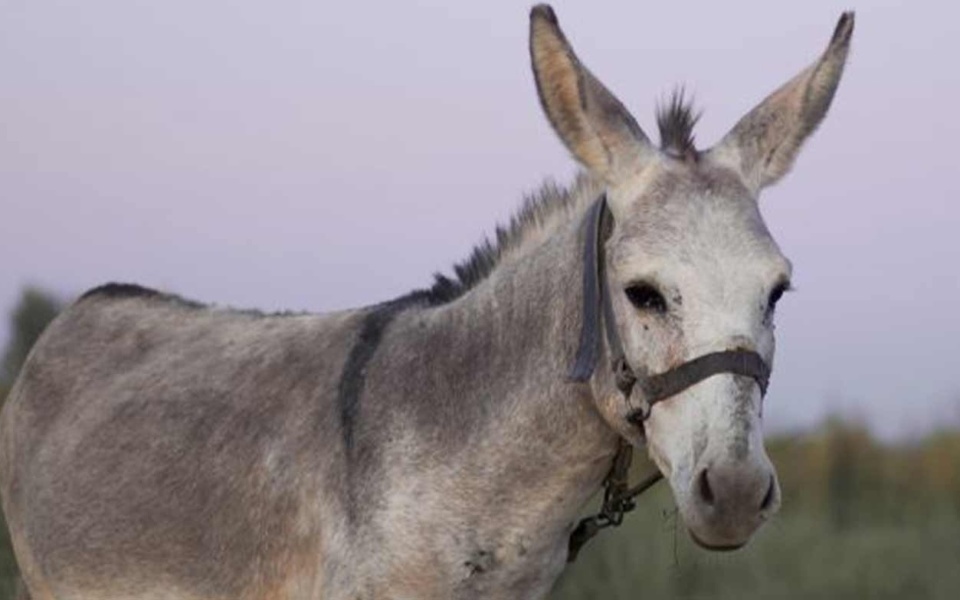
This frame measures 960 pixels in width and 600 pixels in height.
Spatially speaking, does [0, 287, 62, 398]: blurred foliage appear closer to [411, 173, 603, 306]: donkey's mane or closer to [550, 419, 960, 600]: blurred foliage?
[550, 419, 960, 600]: blurred foliage

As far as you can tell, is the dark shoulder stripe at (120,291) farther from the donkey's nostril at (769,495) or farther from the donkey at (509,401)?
the donkey's nostril at (769,495)

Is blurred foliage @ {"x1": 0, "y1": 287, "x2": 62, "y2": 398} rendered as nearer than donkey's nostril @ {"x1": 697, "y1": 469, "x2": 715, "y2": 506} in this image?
No

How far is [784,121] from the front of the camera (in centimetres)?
582

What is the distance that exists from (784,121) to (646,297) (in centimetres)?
88

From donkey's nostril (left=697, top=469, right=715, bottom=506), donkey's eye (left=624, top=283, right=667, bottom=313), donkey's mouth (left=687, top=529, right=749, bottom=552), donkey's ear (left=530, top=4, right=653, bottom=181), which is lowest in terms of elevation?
donkey's mouth (left=687, top=529, right=749, bottom=552)

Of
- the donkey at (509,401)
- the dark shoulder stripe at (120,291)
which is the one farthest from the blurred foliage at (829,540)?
the donkey at (509,401)

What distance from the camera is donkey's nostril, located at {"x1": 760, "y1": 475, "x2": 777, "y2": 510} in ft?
16.5

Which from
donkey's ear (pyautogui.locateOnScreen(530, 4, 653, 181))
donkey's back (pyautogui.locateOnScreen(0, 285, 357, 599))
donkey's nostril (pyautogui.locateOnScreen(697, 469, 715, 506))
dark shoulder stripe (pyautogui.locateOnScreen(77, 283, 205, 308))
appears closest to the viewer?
donkey's nostril (pyautogui.locateOnScreen(697, 469, 715, 506))

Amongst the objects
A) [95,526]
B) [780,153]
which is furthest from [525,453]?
[95,526]

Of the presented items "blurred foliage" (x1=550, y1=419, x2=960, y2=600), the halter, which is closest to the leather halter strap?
the halter

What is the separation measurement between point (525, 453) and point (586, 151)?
3.13 feet

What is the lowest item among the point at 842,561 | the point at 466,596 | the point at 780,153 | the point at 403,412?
the point at 842,561

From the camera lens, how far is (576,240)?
587cm

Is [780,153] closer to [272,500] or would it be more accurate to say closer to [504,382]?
[504,382]
